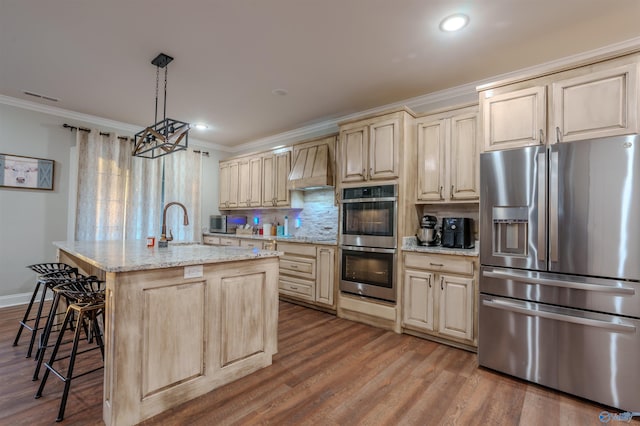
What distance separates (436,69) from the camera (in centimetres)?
300

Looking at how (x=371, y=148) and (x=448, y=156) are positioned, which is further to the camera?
(x=371, y=148)

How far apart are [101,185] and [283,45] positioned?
144 inches

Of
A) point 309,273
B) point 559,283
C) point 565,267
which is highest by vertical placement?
point 565,267

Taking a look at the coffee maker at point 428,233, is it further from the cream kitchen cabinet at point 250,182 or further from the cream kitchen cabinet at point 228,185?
the cream kitchen cabinet at point 228,185

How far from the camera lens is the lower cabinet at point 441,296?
2.79m

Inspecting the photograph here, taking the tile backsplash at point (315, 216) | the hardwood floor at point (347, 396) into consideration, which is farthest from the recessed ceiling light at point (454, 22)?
the hardwood floor at point (347, 396)

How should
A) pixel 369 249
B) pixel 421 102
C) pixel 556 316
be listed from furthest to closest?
pixel 421 102, pixel 369 249, pixel 556 316

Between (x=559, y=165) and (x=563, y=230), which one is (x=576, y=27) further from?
(x=563, y=230)

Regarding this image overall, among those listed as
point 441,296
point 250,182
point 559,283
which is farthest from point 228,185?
point 559,283

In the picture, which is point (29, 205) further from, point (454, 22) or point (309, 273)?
point (454, 22)

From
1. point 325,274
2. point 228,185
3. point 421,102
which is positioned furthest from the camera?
point 228,185

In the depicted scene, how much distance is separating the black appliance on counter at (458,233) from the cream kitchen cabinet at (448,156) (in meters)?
0.23

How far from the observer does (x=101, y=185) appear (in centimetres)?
449

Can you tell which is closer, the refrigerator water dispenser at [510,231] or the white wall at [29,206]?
the refrigerator water dispenser at [510,231]
